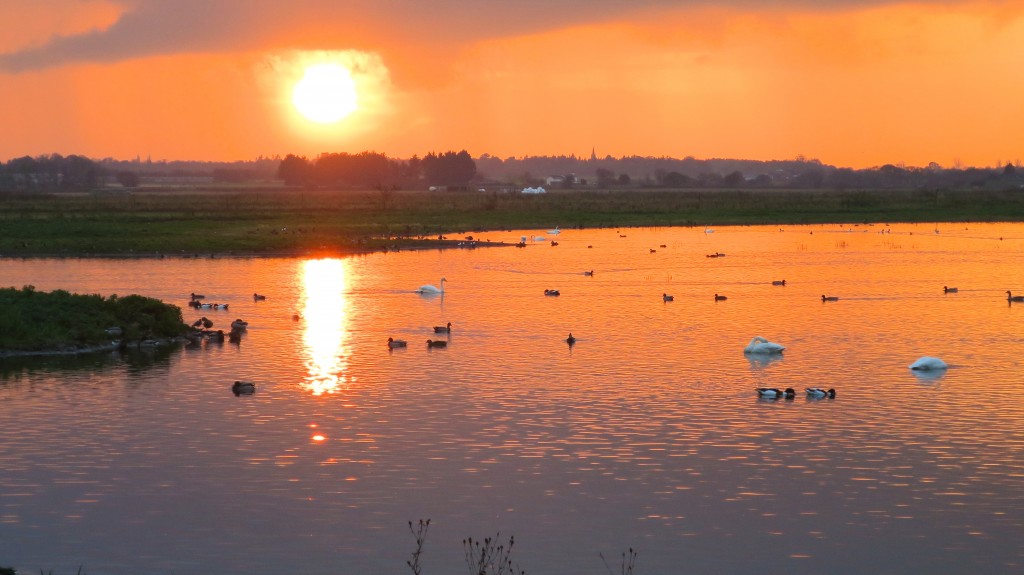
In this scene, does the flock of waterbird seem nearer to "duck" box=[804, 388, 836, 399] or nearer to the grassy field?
"duck" box=[804, 388, 836, 399]

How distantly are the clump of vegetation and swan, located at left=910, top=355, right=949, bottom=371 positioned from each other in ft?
70.9

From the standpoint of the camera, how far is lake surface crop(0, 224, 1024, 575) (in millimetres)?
16625

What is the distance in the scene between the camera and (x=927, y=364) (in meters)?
30.4

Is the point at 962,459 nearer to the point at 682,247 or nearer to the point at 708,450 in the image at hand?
the point at 708,450

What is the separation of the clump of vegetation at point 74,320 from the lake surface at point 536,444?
1327 mm

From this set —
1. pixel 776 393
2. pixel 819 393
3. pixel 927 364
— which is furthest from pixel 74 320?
pixel 927 364

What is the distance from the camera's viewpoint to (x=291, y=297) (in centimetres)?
5009

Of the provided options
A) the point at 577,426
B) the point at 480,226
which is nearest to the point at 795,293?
the point at 577,426

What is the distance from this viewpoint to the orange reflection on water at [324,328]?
30.2 m

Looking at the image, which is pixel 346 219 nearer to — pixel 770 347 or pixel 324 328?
pixel 324 328

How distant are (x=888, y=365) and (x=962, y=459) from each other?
10906mm

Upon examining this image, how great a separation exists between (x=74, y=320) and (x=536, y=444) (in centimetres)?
1913

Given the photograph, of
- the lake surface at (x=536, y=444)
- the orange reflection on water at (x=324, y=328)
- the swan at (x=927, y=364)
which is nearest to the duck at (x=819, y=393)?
the lake surface at (x=536, y=444)

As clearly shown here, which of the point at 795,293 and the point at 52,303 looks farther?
the point at 795,293
